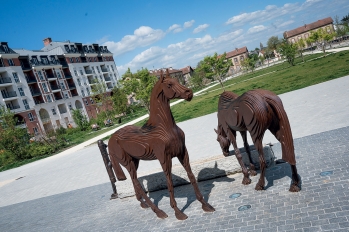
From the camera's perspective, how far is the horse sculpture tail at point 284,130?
15.8ft

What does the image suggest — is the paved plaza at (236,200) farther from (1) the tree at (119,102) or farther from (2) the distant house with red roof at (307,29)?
(2) the distant house with red roof at (307,29)

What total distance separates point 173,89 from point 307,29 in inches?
4096

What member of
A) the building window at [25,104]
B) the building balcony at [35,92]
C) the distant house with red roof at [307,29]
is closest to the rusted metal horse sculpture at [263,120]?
the building window at [25,104]

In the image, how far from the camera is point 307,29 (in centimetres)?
9425

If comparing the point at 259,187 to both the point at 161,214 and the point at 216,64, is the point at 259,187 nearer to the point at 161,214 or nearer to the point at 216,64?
the point at 161,214

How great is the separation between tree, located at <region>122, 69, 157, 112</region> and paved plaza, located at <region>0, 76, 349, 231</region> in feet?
66.5

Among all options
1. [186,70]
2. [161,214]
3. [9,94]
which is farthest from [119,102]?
[186,70]

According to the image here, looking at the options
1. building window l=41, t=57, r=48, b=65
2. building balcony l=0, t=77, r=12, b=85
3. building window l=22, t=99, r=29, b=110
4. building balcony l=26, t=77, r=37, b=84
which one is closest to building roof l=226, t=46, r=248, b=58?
building window l=41, t=57, r=48, b=65

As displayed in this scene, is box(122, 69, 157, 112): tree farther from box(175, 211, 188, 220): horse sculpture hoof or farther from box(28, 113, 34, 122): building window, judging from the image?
box(175, 211, 188, 220): horse sculpture hoof

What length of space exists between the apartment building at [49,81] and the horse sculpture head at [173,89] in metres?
37.2

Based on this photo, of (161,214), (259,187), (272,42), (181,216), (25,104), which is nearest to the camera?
(181,216)

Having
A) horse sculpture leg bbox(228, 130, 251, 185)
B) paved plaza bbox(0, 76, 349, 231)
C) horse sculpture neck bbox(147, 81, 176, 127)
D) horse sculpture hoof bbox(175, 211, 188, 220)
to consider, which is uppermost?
horse sculpture neck bbox(147, 81, 176, 127)

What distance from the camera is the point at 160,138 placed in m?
5.22

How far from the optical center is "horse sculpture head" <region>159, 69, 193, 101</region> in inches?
192
